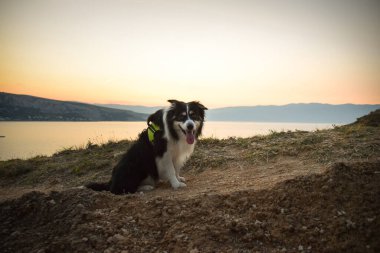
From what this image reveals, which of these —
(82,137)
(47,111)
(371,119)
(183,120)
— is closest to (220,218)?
(183,120)

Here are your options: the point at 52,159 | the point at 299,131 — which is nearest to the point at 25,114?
the point at 52,159

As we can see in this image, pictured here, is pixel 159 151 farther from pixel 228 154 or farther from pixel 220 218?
pixel 228 154

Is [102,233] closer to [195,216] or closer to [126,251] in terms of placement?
[126,251]

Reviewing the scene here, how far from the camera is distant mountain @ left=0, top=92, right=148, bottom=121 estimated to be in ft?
283

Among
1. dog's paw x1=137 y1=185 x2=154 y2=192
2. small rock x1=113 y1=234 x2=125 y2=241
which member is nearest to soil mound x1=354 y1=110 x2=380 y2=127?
dog's paw x1=137 y1=185 x2=154 y2=192

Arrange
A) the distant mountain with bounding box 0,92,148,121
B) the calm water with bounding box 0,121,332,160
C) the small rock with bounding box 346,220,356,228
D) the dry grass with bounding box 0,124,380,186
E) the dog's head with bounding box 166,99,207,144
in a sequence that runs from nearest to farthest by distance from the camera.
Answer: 1. the small rock with bounding box 346,220,356,228
2. the dog's head with bounding box 166,99,207,144
3. the dry grass with bounding box 0,124,380,186
4. the calm water with bounding box 0,121,332,160
5. the distant mountain with bounding box 0,92,148,121

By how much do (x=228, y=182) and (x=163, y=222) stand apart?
2246 millimetres

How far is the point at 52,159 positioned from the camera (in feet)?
33.9

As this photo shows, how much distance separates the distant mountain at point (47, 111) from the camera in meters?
86.2

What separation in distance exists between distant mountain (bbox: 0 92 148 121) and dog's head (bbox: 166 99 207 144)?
8356cm

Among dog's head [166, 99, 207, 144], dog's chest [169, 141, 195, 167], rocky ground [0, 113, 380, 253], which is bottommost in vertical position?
rocky ground [0, 113, 380, 253]

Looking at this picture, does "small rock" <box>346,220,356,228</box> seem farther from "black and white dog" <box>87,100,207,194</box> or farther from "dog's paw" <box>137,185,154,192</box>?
"dog's paw" <box>137,185,154,192</box>

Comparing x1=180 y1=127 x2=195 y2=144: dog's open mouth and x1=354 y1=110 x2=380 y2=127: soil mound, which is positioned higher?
x1=354 y1=110 x2=380 y2=127: soil mound

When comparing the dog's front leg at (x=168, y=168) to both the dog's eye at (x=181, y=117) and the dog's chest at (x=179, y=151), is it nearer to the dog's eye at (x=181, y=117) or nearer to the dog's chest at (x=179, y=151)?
the dog's chest at (x=179, y=151)
